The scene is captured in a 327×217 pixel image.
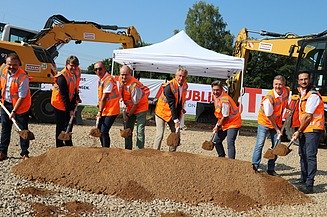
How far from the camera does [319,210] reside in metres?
5.81

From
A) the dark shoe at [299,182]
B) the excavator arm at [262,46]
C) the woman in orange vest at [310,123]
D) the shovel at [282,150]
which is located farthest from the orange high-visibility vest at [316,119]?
the excavator arm at [262,46]

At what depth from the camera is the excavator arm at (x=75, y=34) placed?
15508 mm

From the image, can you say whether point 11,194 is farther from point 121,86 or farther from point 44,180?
point 121,86

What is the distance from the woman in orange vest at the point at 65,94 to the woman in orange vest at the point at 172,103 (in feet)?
4.78

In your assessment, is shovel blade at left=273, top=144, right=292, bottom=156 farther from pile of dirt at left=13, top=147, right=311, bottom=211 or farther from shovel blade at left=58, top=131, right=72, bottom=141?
shovel blade at left=58, top=131, right=72, bottom=141

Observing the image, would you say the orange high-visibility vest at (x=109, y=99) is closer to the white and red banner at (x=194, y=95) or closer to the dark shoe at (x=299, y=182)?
the dark shoe at (x=299, y=182)

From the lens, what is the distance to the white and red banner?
18.1m

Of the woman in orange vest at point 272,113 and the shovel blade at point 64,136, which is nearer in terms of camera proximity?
the woman in orange vest at point 272,113

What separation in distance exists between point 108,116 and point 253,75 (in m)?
34.0

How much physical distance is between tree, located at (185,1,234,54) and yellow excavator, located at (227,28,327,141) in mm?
29667

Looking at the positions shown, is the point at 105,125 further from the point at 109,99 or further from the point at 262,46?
the point at 262,46

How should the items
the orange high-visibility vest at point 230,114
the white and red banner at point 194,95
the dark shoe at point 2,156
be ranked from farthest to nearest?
the white and red banner at point 194,95
the orange high-visibility vest at point 230,114
the dark shoe at point 2,156

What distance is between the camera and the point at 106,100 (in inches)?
299

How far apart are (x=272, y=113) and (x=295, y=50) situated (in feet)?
25.2
